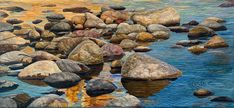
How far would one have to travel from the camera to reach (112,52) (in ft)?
49.7

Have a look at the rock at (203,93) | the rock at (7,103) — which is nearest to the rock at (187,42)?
the rock at (203,93)

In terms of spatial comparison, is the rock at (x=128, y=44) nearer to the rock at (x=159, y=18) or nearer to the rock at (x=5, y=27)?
the rock at (x=159, y=18)

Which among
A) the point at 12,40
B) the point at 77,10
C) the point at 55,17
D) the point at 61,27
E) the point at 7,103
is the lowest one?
the point at 77,10

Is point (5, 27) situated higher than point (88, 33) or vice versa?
point (88, 33)

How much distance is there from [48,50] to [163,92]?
5846 millimetres

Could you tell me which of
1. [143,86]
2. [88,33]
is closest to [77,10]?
[88,33]

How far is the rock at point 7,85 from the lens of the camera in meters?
12.1

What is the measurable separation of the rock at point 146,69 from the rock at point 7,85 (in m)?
2.52

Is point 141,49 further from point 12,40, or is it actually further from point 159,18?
point 159,18

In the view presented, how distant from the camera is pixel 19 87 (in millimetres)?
12180

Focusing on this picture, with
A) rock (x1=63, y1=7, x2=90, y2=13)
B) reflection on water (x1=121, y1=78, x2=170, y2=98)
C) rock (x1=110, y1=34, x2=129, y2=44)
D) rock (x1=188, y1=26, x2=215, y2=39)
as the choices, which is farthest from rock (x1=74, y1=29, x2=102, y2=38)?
rock (x1=63, y1=7, x2=90, y2=13)

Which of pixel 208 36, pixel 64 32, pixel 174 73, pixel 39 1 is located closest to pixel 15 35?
pixel 64 32

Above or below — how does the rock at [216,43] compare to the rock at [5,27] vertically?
above

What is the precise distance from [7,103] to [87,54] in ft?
13.7
